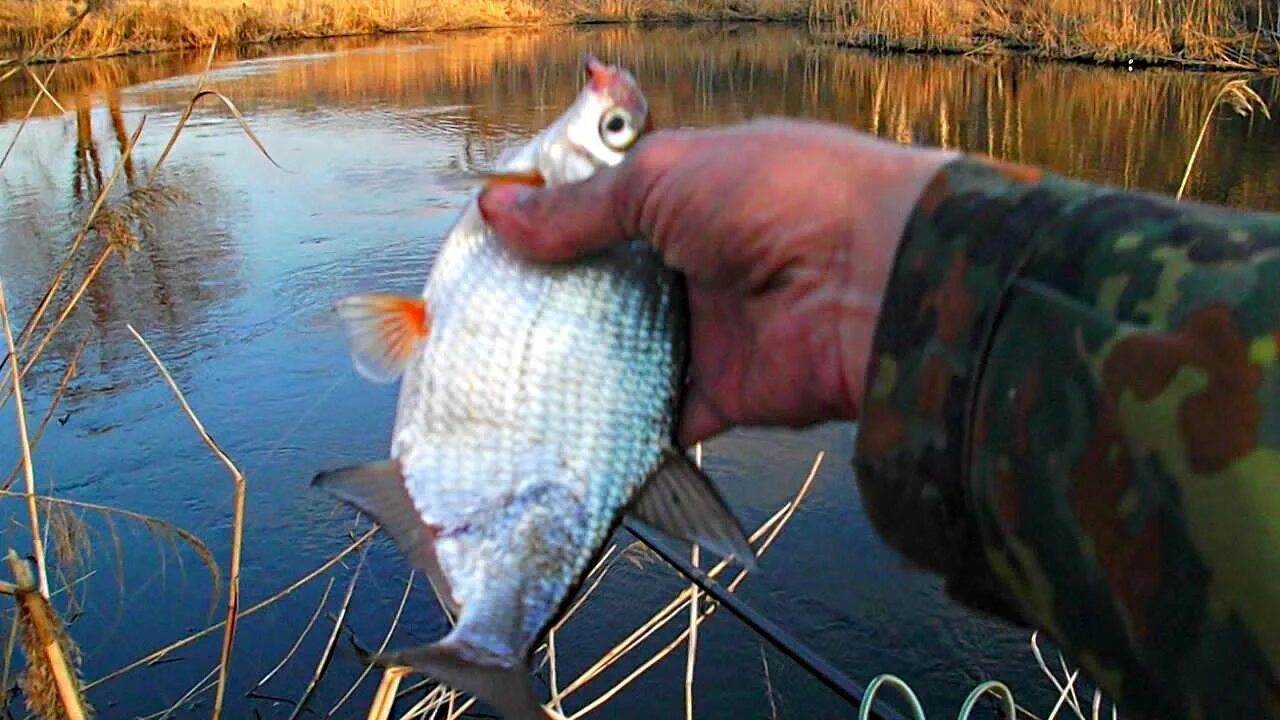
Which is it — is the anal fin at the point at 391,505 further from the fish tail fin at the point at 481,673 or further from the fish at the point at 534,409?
the fish tail fin at the point at 481,673

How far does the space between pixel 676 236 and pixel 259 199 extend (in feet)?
29.6

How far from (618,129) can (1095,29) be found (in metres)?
23.6

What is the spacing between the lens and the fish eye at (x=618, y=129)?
2.01 m

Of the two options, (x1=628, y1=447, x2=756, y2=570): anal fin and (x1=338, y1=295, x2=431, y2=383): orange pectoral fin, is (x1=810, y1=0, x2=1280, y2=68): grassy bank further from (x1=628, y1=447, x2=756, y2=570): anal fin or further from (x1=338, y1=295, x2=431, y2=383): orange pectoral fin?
(x1=338, y1=295, x2=431, y2=383): orange pectoral fin

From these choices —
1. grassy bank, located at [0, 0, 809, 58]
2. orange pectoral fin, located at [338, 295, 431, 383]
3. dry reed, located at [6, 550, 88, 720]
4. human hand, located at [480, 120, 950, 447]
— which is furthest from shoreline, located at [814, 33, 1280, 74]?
dry reed, located at [6, 550, 88, 720]

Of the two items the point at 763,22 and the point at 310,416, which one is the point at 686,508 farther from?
the point at 763,22

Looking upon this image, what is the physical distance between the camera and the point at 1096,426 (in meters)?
1.18

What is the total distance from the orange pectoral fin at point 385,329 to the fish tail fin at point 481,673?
0.54 metres

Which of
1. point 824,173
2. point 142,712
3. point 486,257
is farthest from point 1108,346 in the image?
point 142,712

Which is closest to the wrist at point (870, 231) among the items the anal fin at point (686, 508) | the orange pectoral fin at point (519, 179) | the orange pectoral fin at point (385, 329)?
the anal fin at point (686, 508)

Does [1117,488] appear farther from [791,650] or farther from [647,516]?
[791,650]

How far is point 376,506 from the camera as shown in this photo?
1915mm

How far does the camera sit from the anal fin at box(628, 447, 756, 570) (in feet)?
6.12

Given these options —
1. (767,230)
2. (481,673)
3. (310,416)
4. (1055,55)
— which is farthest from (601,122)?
(1055,55)
